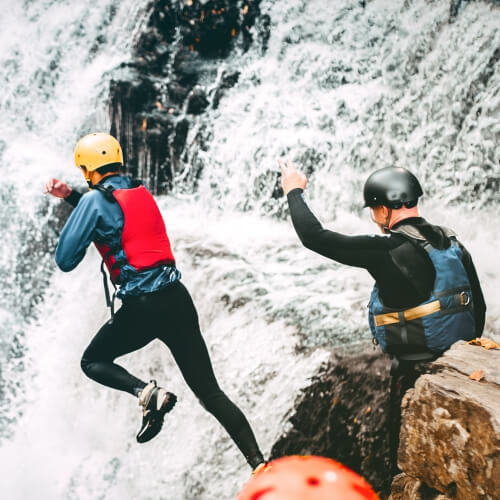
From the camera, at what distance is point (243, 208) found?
769 cm

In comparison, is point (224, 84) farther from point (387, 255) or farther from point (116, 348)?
point (387, 255)

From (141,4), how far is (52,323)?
6.85 metres

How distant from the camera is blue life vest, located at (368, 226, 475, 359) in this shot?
2291 millimetres

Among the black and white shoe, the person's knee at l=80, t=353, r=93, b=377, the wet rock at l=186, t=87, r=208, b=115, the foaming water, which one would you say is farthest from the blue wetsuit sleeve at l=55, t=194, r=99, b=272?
the wet rock at l=186, t=87, r=208, b=115

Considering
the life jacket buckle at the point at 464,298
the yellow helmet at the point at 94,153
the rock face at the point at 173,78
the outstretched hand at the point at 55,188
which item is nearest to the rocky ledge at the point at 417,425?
the life jacket buckle at the point at 464,298

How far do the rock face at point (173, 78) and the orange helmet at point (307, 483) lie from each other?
725 cm

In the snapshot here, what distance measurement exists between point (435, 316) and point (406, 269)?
0.28 metres

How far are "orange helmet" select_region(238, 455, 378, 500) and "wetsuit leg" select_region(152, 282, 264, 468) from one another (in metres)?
0.95

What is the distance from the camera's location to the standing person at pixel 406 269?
7.45 feet

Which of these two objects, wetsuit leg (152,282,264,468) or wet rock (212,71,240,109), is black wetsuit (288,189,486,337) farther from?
wet rock (212,71,240,109)

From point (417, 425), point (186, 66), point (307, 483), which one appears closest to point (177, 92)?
point (186, 66)

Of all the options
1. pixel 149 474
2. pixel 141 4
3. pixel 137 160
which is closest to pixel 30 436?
pixel 149 474

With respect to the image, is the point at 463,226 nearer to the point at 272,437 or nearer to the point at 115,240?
the point at 272,437

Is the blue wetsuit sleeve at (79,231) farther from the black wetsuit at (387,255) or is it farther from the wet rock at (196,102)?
the wet rock at (196,102)
